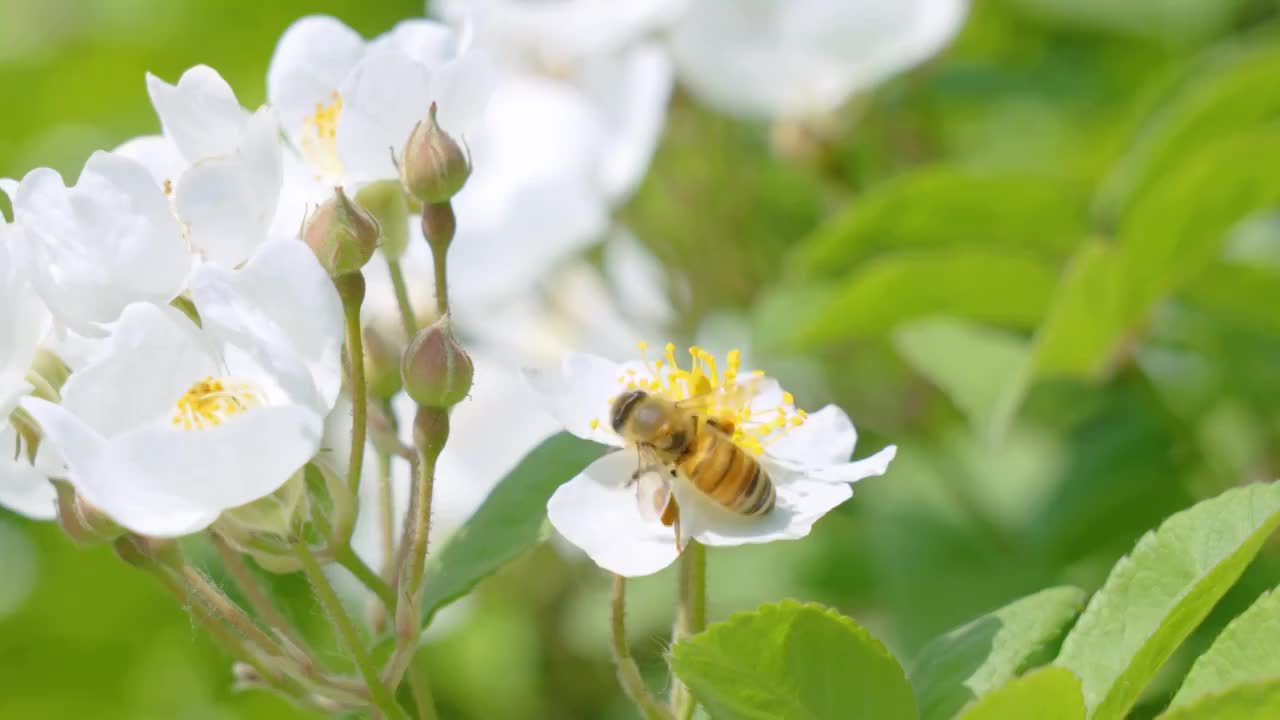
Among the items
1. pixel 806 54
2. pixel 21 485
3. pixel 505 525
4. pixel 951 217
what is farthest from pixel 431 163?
pixel 806 54

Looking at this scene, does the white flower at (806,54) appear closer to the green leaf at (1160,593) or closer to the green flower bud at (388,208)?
the green flower bud at (388,208)

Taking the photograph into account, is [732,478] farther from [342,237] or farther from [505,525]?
[342,237]

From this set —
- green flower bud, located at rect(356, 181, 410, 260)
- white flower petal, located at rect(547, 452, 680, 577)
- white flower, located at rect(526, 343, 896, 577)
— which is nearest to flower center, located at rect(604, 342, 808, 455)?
white flower, located at rect(526, 343, 896, 577)

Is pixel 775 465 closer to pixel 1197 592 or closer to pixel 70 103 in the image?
pixel 1197 592

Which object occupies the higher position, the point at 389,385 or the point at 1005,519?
the point at 389,385

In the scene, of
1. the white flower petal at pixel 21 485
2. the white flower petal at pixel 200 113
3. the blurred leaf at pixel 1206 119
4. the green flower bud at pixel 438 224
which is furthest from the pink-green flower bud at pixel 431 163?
the blurred leaf at pixel 1206 119

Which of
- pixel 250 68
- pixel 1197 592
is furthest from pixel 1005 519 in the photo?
pixel 250 68

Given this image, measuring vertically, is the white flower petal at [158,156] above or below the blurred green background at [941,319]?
above
